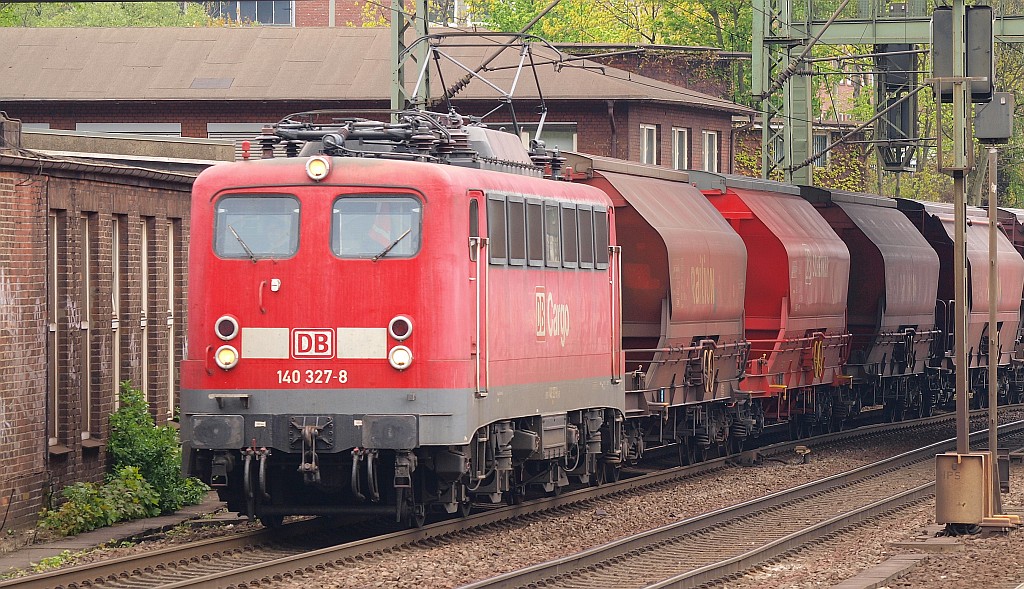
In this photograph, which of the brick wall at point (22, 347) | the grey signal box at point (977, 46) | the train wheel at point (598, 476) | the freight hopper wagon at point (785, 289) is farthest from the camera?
the freight hopper wagon at point (785, 289)

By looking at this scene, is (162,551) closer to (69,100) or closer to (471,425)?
(471,425)

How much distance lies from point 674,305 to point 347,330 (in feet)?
21.8

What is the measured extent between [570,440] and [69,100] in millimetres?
29773

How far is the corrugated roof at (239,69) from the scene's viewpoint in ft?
145

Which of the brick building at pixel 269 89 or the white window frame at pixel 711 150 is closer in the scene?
the brick building at pixel 269 89

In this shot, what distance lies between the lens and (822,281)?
1021 inches

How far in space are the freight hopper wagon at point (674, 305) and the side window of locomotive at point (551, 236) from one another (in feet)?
10.8

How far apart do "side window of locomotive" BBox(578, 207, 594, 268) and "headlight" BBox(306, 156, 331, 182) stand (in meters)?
3.46

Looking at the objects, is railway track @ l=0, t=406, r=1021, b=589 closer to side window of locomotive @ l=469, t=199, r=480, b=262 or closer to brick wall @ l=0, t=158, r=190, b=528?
brick wall @ l=0, t=158, r=190, b=528

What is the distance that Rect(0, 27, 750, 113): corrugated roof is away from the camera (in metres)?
44.3

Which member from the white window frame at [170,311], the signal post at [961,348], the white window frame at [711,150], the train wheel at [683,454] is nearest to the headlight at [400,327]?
the signal post at [961,348]

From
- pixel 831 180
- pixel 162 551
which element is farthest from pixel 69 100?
pixel 162 551

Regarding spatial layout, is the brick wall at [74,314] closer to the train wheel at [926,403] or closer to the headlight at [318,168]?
the headlight at [318,168]

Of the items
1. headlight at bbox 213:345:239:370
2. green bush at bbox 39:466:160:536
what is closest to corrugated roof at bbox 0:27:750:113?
green bush at bbox 39:466:160:536
